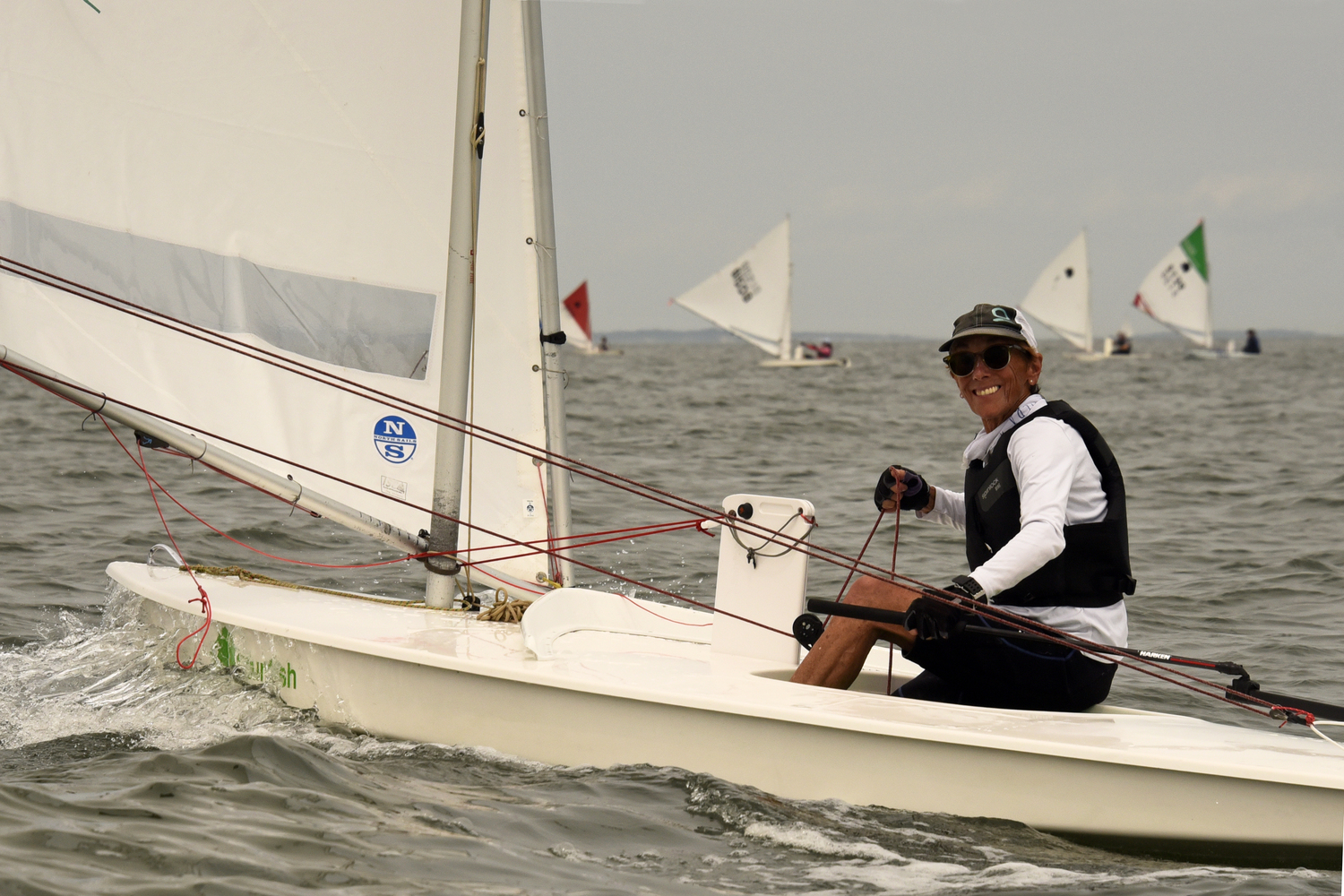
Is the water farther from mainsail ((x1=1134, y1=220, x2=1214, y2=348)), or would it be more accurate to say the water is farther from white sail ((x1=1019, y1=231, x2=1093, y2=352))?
mainsail ((x1=1134, y1=220, x2=1214, y2=348))

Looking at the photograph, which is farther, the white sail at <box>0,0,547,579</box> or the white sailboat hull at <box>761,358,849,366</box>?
the white sailboat hull at <box>761,358,849,366</box>

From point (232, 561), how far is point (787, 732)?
422cm

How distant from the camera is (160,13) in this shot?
376cm

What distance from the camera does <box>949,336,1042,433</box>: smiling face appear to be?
10.2ft

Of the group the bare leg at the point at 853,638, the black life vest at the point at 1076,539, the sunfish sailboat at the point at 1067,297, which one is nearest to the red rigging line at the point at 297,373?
the bare leg at the point at 853,638

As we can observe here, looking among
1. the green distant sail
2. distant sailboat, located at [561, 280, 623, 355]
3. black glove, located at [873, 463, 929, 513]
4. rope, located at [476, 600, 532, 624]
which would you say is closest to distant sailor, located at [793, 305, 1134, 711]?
black glove, located at [873, 463, 929, 513]

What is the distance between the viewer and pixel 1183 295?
44156 mm

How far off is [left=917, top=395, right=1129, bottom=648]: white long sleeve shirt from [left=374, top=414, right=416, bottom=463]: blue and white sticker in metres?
1.75

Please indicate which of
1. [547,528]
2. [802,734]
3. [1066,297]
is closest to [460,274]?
[547,528]

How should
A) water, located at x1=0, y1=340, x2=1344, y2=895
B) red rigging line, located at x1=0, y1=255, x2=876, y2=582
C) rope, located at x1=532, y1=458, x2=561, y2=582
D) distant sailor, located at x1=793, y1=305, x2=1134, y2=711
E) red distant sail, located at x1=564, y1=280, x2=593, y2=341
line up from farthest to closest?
1. red distant sail, located at x1=564, y1=280, x2=593, y2=341
2. rope, located at x1=532, y1=458, x2=561, y2=582
3. red rigging line, located at x1=0, y1=255, x2=876, y2=582
4. distant sailor, located at x1=793, y1=305, x2=1134, y2=711
5. water, located at x1=0, y1=340, x2=1344, y2=895

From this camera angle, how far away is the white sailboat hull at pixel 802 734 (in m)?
2.72

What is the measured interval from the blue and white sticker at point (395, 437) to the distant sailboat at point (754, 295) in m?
28.0

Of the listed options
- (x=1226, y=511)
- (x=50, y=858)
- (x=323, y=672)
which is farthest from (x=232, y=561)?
(x=1226, y=511)

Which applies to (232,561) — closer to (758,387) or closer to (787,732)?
(787,732)
